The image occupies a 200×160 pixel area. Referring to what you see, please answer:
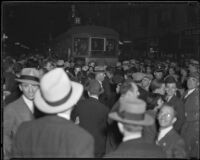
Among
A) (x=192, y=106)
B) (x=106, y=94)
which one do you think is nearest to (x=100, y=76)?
(x=106, y=94)

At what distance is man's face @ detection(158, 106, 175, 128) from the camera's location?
4.28 meters

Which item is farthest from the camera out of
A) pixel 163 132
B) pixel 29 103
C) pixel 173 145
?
pixel 29 103

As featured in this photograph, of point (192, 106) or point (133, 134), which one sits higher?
point (133, 134)

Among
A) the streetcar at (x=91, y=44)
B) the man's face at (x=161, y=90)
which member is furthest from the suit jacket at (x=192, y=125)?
the streetcar at (x=91, y=44)

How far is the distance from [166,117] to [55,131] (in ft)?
5.50

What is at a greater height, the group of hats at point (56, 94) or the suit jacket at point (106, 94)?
the group of hats at point (56, 94)

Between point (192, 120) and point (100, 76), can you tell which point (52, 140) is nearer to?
point (192, 120)

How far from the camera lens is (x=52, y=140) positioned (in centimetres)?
304

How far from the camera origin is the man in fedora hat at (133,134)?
2902mm

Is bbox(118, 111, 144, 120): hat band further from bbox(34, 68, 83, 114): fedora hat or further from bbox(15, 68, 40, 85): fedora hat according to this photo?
bbox(15, 68, 40, 85): fedora hat

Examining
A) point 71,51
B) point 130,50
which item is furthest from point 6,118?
point 130,50

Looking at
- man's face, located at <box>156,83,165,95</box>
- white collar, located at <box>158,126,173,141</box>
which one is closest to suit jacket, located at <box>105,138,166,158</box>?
white collar, located at <box>158,126,173,141</box>

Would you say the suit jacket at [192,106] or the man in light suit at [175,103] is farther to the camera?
the suit jacket at [192,106]

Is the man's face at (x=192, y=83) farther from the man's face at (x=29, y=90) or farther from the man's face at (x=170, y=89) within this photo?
the man's face at (x=29, y=90)
